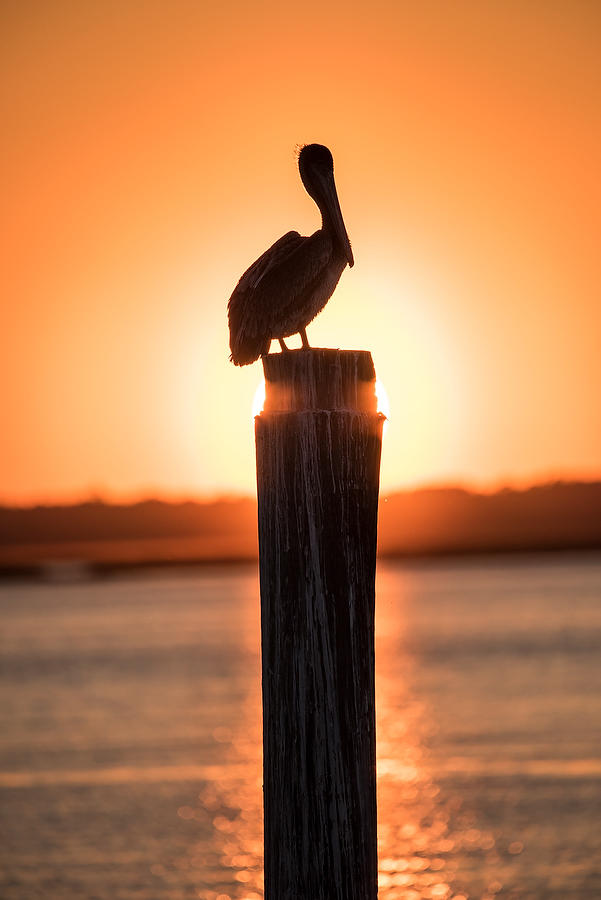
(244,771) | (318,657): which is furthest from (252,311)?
(244,771)

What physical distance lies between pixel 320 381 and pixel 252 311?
1.90m

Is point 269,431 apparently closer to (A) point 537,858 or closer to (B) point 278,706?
(B) point 278,706

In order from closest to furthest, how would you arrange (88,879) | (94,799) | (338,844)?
(338,844) < (88,879) < (94,799)

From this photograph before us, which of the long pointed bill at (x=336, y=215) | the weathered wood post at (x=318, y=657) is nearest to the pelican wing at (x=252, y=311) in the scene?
the long pointed bill at (x=336, y=215)

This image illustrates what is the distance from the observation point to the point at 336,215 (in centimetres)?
568

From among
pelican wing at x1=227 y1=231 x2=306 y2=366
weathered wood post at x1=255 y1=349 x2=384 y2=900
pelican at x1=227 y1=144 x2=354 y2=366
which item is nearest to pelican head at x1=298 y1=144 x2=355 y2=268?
pelican at x1=227 y1=144 x2=354 y2=366

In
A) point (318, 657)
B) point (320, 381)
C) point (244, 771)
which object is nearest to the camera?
point (318, 657)

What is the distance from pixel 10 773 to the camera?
29.7 metres

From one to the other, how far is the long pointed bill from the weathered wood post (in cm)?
263

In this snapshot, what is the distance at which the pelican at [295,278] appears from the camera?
515 cm

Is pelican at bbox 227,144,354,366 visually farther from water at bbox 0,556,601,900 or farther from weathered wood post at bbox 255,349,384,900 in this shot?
water at bbox 0,556,601,900

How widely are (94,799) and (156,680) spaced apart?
2800cm

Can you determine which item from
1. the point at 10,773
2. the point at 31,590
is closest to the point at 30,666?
the point at 10,773

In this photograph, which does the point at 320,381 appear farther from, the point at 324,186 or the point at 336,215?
the point at 324,186
